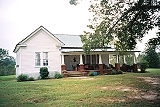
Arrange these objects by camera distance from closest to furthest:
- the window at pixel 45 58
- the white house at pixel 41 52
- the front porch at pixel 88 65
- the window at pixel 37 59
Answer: the white house at pixel 41 52
the window at pixel 37 59
the window at pixel 45 58
the front porch at pixel 88 65

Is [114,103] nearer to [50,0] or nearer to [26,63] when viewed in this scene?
[50,0]

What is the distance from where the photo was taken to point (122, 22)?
39.8ft

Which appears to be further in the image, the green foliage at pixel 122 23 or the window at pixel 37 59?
the window at pixel 37 59

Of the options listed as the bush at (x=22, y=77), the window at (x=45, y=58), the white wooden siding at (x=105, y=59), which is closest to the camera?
the bush at (x=22, y=77)

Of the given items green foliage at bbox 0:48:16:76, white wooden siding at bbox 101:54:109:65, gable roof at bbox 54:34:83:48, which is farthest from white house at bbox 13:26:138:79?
white wooden siding at bbox 101:54:109:65

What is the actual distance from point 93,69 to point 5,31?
19925 mm

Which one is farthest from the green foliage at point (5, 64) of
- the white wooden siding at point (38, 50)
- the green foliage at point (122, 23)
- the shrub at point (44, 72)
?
the green foliage at point (122, 23)

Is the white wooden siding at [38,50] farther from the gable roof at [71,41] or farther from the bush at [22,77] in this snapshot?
the gable roof at [71,41]

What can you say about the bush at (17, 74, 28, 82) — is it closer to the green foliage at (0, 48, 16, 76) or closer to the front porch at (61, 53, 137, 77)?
the green foliage at (0, 48, 16, 76)

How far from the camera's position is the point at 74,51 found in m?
23.2

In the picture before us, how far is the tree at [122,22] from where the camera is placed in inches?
426

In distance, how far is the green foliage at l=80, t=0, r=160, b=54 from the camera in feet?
35.6

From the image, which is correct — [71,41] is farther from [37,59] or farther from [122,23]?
[122,23]

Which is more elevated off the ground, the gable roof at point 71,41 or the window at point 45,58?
the gable roof at point 71,41
